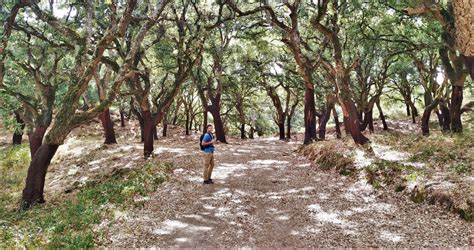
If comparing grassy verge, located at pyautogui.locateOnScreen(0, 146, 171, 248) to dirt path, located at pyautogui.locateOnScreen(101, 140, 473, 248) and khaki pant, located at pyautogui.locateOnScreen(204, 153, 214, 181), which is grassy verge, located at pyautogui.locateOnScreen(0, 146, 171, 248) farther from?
khaki pant, located at pyautogui.locateOnScreen(204, 153, 214, 181)

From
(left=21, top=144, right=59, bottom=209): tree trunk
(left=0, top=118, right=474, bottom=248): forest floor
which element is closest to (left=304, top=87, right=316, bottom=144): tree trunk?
(left=0, top=118, right=474, bottom=248): forest floor

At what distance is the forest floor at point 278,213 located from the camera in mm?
7191

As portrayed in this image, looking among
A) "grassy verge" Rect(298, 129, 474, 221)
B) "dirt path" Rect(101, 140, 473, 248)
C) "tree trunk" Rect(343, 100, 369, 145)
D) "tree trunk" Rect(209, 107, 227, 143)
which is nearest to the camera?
"dirt path" Rect(101, 140, 473, 248)

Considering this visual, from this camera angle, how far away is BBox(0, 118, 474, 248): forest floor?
7.19 metres

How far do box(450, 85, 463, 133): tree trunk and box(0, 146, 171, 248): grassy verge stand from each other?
581 inches

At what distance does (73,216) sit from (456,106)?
18.8 meters

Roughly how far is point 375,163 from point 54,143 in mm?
10200

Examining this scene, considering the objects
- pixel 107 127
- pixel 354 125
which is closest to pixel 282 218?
pixel 354 125

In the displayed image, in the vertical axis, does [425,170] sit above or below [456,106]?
below

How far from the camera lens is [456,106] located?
1917 centimetres

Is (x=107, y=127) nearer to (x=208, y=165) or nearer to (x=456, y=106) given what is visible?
(x=208, y=165)

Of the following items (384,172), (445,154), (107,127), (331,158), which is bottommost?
(384,172)

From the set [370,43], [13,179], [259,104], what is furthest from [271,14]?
[259,104]

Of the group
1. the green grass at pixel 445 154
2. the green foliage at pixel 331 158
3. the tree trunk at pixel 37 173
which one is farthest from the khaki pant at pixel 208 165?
the green grass at pixel 445 154
